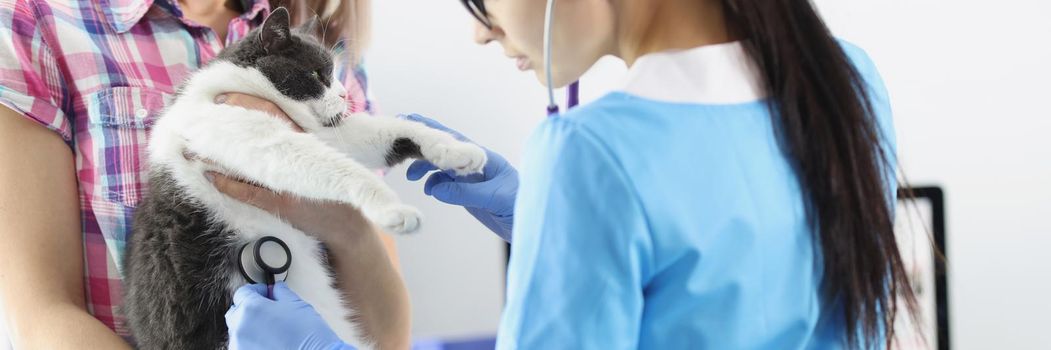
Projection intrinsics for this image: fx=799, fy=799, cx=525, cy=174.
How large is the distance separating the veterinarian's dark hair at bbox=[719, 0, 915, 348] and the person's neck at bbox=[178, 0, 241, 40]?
1046mm

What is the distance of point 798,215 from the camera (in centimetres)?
74

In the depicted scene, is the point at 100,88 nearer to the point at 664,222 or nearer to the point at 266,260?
the point at 266,260

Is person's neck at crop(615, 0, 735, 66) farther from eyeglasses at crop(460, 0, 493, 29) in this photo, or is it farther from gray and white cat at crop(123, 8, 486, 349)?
gray and white cat at crop(123, 8, 486, 349)

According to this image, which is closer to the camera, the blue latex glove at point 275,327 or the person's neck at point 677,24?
the person's neck at point 677,24

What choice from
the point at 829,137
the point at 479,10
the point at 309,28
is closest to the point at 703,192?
the point at 829,137

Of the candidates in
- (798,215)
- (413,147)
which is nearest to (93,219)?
(413,147)

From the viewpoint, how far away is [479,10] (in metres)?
0.88

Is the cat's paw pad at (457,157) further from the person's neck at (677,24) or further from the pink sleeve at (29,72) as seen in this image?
the pink sleeve at (29,72)

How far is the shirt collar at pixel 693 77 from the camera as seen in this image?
709 millimetres

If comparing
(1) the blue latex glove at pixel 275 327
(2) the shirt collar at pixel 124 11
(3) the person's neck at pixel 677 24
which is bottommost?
(1) the blue latex glove at pixel 275 327

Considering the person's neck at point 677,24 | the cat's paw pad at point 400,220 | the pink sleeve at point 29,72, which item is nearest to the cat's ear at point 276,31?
the pink sleeve at point 29,72

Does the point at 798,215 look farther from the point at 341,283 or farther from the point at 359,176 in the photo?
the point at 341,283

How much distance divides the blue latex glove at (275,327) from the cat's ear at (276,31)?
1.31ft

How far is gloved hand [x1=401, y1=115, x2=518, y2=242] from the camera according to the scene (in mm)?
1254
